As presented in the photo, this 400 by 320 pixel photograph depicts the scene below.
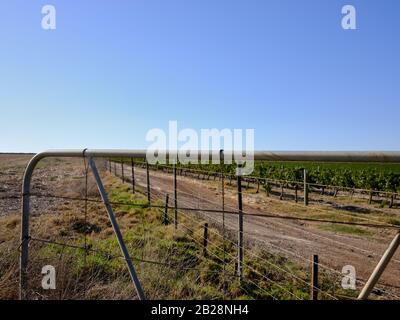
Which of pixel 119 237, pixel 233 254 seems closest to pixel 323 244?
pixel 233 254

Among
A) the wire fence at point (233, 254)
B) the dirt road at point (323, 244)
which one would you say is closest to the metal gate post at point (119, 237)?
the wire fence at point (233, 254)

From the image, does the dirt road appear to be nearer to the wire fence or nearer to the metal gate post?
the wire fence

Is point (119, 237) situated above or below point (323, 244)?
above

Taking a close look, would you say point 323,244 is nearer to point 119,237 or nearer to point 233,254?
point 233,254

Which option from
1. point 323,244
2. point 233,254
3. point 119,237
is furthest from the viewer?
point 323,244

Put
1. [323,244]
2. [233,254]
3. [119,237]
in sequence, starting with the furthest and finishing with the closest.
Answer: [323,244], [233,254], [119,237]

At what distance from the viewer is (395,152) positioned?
1.77 metres

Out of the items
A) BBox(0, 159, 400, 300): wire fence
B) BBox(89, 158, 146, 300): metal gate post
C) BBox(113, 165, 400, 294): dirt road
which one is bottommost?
BBox(113, 165, 400, 294): dirt road

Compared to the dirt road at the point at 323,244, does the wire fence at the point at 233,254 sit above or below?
above

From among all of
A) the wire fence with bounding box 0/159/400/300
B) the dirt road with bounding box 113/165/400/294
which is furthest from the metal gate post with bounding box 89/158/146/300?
the dirt road with bounding box 113/165/400/294

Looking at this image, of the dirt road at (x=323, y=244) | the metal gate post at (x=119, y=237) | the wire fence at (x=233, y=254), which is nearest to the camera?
the metal gate post at (x=119, y=237)

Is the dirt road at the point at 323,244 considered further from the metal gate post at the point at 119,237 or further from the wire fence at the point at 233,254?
the metal gate post at the point at 119,237

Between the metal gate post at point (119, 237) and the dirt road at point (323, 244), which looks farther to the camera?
the dirt road at point (323, 244)

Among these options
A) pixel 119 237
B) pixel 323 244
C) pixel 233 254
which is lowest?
pixel 323 244
